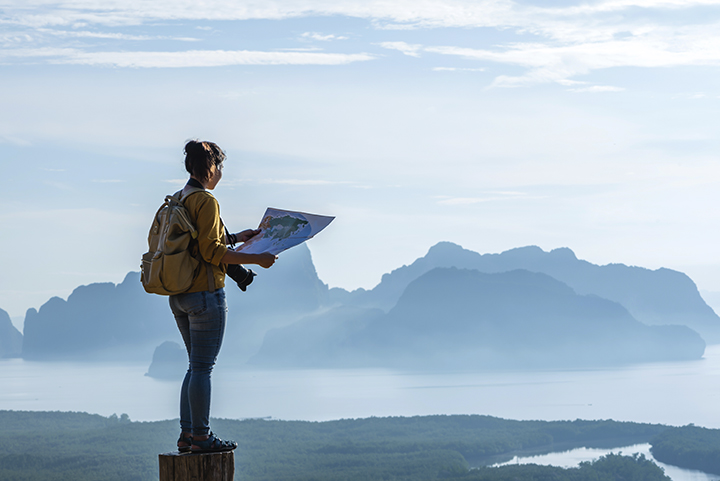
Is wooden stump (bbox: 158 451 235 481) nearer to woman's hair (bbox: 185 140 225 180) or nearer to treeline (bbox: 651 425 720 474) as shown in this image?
woman's hair (bbox: 185 140 225 180)

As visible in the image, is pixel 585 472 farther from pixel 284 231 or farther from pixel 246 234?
pixel 284 231

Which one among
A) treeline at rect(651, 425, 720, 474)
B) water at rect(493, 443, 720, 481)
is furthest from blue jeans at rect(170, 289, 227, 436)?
treeline at rect(651, 425, 720, 474)

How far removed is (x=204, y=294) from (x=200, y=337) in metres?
0.31

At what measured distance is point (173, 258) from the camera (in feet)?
14.6

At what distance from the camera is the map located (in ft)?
15.5

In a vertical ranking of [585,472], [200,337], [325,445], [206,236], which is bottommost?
[585,472]

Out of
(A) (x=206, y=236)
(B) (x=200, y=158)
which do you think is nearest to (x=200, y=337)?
(A) (x=206, y=236)

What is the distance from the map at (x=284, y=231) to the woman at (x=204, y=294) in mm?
171

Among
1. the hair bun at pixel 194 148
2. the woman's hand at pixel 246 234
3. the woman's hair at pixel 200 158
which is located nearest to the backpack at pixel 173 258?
the woman's hair at pixel 200 158

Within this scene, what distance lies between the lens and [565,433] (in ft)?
546

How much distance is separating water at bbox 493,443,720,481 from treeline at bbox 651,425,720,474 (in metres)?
1.95

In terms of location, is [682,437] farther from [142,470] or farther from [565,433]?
[142,470]

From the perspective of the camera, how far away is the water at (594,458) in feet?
446

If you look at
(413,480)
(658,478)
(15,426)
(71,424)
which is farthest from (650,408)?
(15,426)
